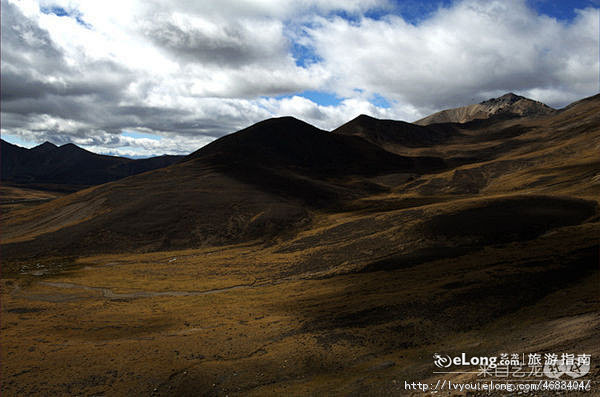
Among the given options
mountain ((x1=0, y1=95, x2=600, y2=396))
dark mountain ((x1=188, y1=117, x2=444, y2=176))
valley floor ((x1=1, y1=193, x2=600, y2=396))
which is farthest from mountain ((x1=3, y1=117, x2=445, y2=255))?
valley floor ((x1=1, y1=193, x2=600, y2=396))

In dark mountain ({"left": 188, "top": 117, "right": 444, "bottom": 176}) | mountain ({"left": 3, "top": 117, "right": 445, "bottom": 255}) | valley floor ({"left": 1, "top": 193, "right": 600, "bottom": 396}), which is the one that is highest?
dark mountain ({"left": 188, "top": 117, "right": 444, "bottom": 176})

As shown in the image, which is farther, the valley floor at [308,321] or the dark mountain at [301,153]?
the dark mountain at [301,153]

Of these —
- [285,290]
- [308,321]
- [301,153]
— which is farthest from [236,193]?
[308,321]

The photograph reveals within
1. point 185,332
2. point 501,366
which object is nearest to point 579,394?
point 501,366

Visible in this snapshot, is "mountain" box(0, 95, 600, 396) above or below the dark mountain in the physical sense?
below

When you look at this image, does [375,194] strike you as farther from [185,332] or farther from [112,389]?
[112,389]

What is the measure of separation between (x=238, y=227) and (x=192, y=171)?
146 ft

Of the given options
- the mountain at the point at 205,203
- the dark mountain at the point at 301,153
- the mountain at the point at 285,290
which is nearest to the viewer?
the mountain at the point at 285,290

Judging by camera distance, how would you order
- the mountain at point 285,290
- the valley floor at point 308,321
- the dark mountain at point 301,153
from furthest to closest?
the dark mountain at point 301,153 → the mountain at point 285,290 → the valley floor at point 308,321

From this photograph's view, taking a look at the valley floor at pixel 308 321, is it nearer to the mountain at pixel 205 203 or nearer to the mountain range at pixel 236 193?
the mountain at pixel 205 203

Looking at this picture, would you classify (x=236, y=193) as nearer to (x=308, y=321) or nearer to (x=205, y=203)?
(x=205, y=203)

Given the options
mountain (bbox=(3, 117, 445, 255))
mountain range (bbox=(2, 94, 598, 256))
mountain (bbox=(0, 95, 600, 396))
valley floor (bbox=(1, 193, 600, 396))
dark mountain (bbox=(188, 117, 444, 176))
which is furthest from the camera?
dark mountain (bbox=(188, 117, 444, 176))

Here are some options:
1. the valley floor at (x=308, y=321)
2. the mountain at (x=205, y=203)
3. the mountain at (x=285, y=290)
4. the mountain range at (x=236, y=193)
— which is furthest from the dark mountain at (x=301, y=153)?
the valley floor at (x=308, y=321)

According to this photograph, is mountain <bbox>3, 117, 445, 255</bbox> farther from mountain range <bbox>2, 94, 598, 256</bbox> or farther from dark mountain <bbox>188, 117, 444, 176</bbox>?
dark mountain <bbox>188, 117, 444, 176</bbox>
